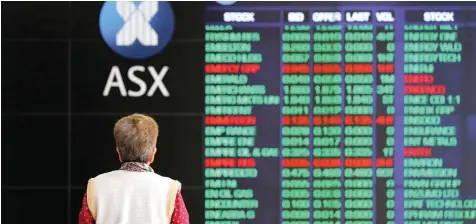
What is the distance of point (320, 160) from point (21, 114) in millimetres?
1119

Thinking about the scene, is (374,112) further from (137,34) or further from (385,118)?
(137,34)

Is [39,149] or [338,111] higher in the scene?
[338,111]

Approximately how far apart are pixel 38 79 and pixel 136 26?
412 millimetres

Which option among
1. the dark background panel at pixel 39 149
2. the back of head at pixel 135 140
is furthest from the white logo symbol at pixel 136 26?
the back of head at pixel 135 140

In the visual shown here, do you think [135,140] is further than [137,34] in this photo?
No

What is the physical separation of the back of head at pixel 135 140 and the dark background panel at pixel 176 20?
3.61ft

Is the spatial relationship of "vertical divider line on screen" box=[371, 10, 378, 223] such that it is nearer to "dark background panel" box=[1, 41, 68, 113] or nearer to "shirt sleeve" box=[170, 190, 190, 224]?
"dark background panel" box=[1, 41, 68, 113]

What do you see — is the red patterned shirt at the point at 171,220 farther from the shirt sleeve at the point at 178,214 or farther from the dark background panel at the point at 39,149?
the dark background panel at the point at 39,149

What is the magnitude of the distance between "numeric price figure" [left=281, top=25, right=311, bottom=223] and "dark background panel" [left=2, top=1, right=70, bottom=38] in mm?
825

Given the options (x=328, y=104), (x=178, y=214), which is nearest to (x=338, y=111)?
(x=328, y=104)

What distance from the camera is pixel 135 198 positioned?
2.24 metres

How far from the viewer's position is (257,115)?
10.9 ft

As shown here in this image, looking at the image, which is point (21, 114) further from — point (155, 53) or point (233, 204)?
point (233, 204)

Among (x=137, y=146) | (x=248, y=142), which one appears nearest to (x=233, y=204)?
(x=248, y=142)
